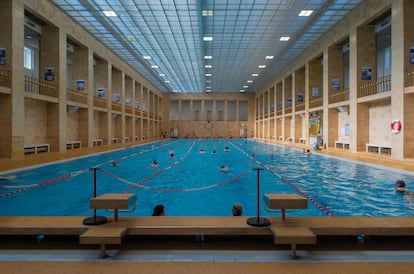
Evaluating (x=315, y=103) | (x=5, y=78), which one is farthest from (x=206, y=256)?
(x=315, y=103)

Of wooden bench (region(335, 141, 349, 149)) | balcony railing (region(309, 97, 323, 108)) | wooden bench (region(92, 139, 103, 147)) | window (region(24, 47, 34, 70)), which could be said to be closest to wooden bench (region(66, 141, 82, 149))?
wooden bench (region(92, 139, 103, 147))

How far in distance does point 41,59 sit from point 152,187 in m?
12.1

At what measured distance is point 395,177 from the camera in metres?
8.29

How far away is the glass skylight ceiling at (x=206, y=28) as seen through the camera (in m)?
13.5

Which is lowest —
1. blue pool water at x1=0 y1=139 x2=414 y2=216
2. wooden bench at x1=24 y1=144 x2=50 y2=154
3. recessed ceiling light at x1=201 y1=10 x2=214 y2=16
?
blue pool water at x1=0 y1=139 x2=414 y2=216

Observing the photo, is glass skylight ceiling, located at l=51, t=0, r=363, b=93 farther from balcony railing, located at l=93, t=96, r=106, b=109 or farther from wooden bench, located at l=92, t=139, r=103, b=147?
wooden bench, located at l=92, t=139, r=103, b=147

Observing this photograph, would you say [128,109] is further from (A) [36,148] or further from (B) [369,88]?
(B) [369,88]

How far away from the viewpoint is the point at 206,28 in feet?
53.5

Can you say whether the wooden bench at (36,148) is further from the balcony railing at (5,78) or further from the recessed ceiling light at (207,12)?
the recessed ceiling light at (207,12)

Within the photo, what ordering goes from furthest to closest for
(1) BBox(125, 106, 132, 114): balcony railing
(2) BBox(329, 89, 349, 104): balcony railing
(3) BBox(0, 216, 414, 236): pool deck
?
(1) BBox(125, 106, 132, 114): balcony railing, (2) BBox(329, 89, 349, 104): balcony railing, (3) BBox(0, 216, 414, 236): pool deck

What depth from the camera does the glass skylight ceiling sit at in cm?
1349

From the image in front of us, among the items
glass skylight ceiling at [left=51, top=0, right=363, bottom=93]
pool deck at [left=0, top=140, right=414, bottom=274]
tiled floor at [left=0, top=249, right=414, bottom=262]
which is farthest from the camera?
glass skylight ceiling at [left=51, top=0, right=363, bottom=93]

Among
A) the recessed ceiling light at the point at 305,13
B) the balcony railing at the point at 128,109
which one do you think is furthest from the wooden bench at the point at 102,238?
the balcony railing at the point at 128,109

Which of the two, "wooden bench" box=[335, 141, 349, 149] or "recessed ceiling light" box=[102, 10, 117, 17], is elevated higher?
"recessed ceiling light" box=[102, 10, 117, 17]
